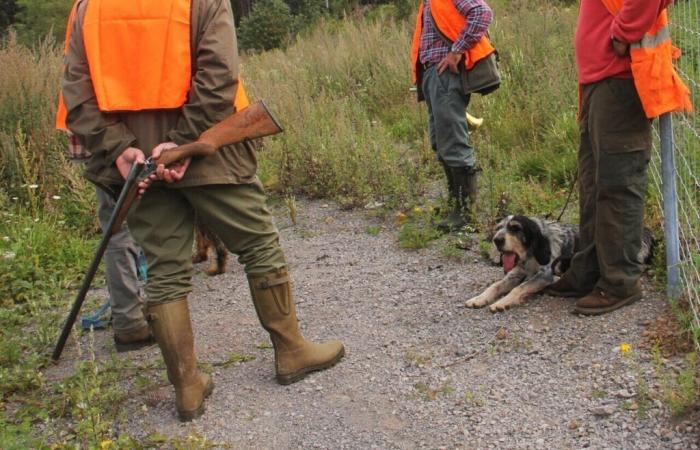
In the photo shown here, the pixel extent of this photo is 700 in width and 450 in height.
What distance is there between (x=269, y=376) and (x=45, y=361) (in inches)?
57.8

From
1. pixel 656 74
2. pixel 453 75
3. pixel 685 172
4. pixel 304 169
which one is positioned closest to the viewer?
pixel 656 74

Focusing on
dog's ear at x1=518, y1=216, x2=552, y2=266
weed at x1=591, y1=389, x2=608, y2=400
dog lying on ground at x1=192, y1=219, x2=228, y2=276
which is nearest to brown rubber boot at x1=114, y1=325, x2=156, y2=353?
dog lying on ground at x1=192, y1=219, x2=228, y2=276

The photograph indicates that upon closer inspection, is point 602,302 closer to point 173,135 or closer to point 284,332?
point 284,332

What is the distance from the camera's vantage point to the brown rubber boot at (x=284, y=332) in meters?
3.92

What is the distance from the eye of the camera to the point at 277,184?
27.0ft

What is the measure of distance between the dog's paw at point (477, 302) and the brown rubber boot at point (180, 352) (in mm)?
1842

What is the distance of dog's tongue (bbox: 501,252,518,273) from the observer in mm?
5020

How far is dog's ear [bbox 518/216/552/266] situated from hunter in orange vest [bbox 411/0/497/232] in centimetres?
133

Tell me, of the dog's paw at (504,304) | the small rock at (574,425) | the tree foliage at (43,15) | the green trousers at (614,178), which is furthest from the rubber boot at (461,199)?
the tree foliage at (43,15)

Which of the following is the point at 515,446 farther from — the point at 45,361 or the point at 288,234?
the point at 288,234

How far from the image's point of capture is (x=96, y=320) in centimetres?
520

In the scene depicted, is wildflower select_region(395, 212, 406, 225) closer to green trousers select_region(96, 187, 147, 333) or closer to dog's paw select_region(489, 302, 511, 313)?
dog's paw select_region(489, 302, 511, 313)

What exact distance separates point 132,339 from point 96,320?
1.67 ft

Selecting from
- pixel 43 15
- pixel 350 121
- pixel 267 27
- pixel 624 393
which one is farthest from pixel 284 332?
pixel 43 15
